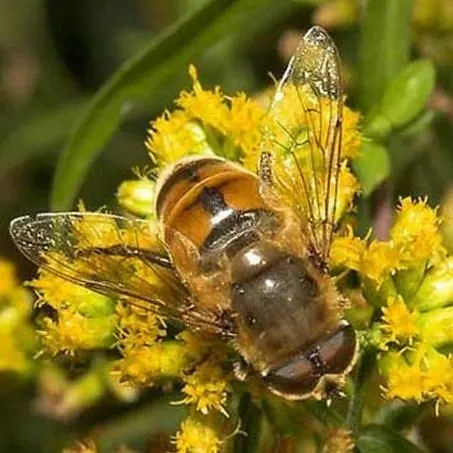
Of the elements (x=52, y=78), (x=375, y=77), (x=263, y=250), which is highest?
(x=52, y=78)

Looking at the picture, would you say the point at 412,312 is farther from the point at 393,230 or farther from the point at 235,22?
the point at 235,22

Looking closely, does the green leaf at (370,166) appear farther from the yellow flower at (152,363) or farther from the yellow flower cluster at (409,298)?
the yellow flower at (152,363)

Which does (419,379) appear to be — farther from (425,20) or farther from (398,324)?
(425,20)

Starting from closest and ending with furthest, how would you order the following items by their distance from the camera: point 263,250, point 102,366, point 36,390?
point 263,250, point 102,366, point 36,390

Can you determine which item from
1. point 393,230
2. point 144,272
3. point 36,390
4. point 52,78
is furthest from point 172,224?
point 52,78

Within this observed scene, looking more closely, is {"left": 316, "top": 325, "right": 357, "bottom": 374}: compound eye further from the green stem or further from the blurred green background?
the blurred green background

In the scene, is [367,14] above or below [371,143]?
above

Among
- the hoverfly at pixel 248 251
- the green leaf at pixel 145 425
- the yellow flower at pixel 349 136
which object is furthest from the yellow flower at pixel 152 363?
the green leaf at pixel 145 425
